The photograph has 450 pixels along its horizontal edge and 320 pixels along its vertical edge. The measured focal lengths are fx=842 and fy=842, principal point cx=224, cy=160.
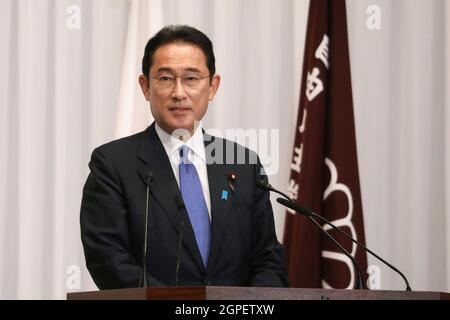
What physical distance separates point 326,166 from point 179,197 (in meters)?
1.91

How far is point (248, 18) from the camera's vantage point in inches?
202

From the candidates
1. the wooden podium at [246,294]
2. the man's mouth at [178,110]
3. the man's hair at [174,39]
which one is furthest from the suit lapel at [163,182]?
the wooden podium at [246,294]

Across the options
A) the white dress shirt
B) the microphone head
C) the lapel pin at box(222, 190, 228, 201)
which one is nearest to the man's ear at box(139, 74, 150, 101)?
the white dress shirt

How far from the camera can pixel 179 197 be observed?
9.55 ft

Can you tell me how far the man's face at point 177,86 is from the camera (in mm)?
3256

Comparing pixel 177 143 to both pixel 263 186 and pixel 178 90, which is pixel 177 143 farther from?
pixel 263 186

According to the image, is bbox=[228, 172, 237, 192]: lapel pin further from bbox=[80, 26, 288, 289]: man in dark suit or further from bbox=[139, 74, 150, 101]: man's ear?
bbox=[139, 74, 150, 101]: man's ear

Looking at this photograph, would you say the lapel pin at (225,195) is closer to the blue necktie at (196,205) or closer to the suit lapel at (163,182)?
the blue necktie at (196,205)

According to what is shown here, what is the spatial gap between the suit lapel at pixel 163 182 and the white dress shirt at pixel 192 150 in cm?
Result: 3

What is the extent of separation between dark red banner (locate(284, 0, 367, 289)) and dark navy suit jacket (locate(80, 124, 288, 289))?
1305 mm

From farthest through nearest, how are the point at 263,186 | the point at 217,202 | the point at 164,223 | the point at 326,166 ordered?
1. the point at 326,166
2. the point at 217,202
3. the point at 164,223
4. the point at 263,186

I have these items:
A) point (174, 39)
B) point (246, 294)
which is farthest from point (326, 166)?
point (246, 294)

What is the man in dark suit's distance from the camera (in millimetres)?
3029

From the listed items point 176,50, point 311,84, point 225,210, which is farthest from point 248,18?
point 225,210
